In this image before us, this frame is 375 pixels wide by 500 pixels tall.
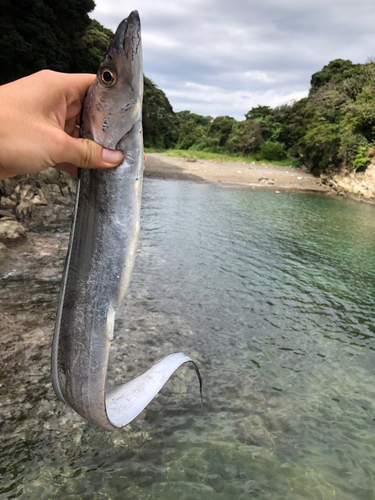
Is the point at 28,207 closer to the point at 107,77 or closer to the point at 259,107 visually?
the point at 107,77

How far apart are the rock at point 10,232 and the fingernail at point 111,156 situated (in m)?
7.98

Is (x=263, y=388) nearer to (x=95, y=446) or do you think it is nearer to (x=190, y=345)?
(x=190, y=345)

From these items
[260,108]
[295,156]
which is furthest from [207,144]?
[295,156]

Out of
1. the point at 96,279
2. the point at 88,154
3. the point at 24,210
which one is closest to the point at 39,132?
the point at 88,154

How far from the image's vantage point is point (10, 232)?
8.77 meters

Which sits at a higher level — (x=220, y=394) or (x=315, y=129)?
(x=315, y=129)

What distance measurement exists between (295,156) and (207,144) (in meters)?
15.9

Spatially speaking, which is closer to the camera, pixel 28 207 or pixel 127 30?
pixel 127 30

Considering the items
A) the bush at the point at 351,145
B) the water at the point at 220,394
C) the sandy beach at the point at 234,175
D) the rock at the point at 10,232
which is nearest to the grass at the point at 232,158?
the sandy beach at the point at 234,175

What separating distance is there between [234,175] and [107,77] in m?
32.9

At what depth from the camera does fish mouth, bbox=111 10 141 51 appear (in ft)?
5.07

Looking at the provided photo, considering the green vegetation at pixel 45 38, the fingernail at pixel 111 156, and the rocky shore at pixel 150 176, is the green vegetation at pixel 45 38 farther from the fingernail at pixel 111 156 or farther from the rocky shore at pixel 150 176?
the fingernail at pixel 111 156

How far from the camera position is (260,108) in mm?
54406

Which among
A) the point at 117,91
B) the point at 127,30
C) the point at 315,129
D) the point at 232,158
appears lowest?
the point at 117,91
